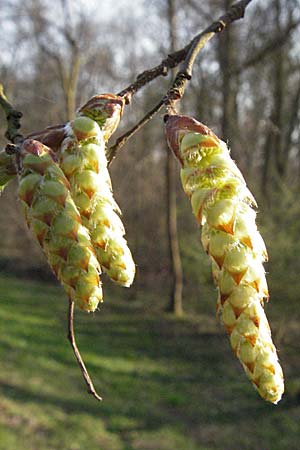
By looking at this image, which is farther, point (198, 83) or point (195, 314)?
point (198, 83)

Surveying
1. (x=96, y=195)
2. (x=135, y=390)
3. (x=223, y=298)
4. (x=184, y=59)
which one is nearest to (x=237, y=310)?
(x=223, y=298)

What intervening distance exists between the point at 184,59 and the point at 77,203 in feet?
1.39

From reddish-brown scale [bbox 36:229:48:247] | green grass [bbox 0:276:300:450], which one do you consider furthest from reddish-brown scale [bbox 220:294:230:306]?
green grass [bbox 0:276:300:450]

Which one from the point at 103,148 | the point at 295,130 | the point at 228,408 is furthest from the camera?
the point at 295,130

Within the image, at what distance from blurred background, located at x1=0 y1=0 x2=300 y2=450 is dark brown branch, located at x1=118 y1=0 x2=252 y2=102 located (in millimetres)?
1838

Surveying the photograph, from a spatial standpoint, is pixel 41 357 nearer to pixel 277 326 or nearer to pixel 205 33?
pixel 277 326

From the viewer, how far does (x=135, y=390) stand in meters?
8.37

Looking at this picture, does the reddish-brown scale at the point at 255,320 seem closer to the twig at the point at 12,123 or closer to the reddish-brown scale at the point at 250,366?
the reddish-brown scale at the point at 250,366

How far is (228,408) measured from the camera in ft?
26.1

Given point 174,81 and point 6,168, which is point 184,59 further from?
point 6,168

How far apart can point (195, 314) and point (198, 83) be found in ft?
20.5

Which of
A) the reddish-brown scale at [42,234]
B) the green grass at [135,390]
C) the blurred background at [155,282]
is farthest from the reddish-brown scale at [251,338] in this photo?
the green grass at [135,390]

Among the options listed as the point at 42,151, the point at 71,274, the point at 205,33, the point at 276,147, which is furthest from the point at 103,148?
the point at 276,147

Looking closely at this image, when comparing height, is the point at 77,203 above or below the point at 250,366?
above
